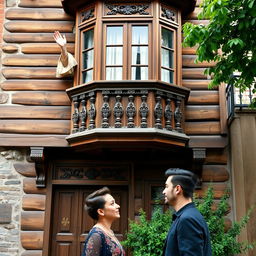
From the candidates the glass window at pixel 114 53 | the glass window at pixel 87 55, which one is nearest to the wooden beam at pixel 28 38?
the glass window at pixel 87 55

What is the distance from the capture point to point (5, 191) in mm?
8086

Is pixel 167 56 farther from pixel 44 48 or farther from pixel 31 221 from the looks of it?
pixel 31 221

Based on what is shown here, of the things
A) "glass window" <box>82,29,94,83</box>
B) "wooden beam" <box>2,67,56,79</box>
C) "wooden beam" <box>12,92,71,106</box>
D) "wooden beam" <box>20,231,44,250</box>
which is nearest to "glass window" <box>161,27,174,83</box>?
"glass window" <box>82,29,94,83</box>

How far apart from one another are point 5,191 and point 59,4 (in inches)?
168

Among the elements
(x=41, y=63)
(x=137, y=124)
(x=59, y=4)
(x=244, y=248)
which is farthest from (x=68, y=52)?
(x=244, y=248)

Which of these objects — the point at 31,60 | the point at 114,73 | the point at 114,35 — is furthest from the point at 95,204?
the point at 31,60

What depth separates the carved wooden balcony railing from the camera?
7363 millimetres

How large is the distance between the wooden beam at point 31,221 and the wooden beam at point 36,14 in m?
4.27

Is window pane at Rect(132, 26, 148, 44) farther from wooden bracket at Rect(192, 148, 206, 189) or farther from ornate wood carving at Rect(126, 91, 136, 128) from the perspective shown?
wooden bracket at Rect(192, 148, 206, 189)

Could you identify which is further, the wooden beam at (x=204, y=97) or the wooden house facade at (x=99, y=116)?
the wooden beam at (x=204, y=97)

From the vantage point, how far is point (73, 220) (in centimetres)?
818

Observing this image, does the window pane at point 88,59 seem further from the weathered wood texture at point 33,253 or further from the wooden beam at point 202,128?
the weathered wood texture at point 33,253

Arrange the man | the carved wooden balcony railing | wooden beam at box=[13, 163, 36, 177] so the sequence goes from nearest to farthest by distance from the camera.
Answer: the man
the carved wooden balcony railing
wooden beam at box=[13, 163, 36, 177]

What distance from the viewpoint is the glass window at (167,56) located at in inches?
318
